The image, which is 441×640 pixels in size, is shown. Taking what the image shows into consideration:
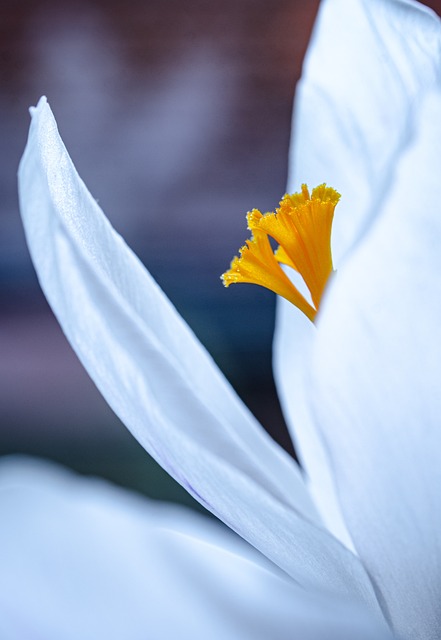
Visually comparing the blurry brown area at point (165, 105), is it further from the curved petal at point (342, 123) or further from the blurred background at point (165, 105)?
the curved petal at point (342, 123)

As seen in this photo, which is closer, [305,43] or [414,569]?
[414,569]

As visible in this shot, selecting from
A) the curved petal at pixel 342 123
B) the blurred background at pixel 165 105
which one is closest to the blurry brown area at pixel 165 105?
the blurred background at pixel 165 105

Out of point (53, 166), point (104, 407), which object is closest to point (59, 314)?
point (53, 166)

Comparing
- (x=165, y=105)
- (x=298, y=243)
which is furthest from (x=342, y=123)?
(x=165, y=105)

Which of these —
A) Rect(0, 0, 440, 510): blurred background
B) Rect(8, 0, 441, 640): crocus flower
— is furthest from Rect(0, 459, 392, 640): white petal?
Rect(0, 0, 440, 510): blurred background

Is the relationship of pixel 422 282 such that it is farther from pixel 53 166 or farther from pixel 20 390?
pixel 20 390

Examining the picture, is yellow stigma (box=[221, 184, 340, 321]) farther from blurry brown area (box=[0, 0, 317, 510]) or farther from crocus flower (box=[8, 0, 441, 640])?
blurry brown area (box=[0, 0, 317, 510])

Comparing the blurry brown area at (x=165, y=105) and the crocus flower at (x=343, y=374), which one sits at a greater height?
the blurry brown area at (x=165, y=105)
